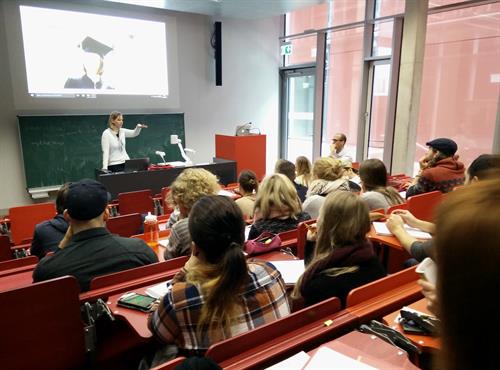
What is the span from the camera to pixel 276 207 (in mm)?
2570

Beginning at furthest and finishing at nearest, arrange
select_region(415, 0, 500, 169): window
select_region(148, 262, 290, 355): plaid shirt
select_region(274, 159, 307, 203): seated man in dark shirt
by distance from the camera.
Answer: select_region(415, 0, 500, 169): window < select_region(274, 159, 307, 203): seated man in dark shirt < select_region(148, 262, 290, 355): plaid shirt

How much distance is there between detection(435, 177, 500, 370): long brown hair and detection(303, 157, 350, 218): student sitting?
8.79 ft

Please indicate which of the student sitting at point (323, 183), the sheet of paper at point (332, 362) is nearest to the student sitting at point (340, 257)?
the sheet of paper at point (332, 362)

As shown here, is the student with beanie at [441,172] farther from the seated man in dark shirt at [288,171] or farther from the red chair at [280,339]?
the red chair at [280,339]

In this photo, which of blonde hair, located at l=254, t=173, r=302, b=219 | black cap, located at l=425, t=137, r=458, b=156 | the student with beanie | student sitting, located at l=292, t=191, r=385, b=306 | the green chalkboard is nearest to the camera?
student sitting, located at l=292, t=191, r=385, b=306

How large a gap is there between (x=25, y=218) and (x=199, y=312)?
3.22 meters

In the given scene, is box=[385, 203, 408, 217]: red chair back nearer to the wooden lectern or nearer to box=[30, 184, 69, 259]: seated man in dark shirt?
box=[30, 184, 69, 259]: seated man in dark shirt

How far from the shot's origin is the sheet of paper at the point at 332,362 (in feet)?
3.85

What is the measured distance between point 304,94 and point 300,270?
7537 mm

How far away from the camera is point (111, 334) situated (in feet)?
6.55

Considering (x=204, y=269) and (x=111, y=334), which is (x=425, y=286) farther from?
(x=111, y=334)

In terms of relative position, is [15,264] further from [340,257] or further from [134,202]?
[340,257]

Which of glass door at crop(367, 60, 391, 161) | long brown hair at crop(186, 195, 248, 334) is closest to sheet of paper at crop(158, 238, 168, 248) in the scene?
long brown hair at crop(186, 195, 248, 334)

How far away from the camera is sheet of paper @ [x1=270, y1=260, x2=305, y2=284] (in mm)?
1970
